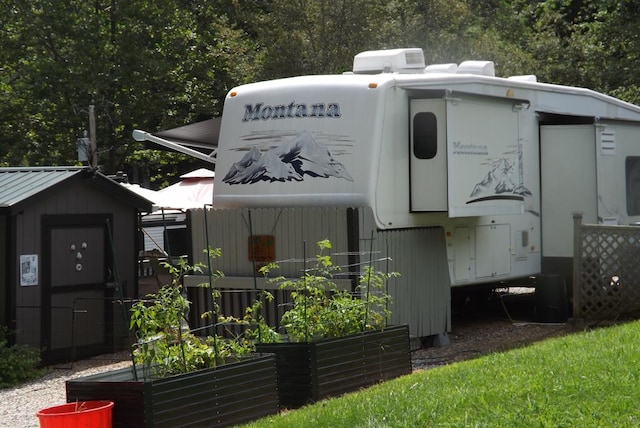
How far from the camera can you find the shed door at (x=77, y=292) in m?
13.3

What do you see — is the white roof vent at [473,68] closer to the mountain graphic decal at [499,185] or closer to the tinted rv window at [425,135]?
the mountain graphic decal at [499,185]

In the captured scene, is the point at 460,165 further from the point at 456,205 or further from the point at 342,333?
the point at 342,333

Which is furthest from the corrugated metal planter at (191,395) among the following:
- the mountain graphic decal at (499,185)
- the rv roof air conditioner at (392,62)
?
the rv roof air conditioner at (392,62)

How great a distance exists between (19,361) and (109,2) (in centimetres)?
1385

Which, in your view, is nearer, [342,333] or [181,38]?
[342,333]

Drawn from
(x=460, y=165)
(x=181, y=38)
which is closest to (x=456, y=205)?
(x=460, y=165)

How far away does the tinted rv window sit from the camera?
12.9 metres

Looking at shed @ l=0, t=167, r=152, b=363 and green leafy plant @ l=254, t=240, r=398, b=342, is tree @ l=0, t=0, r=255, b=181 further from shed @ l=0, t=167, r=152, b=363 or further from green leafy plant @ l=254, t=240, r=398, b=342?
green leafy plant @ l=254, t=240, r=398, b=342

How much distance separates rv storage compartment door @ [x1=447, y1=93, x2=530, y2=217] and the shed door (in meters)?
4.63

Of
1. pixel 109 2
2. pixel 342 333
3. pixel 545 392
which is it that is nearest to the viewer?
pixel 545 392

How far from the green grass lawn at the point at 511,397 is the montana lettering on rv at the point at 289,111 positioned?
413 cm

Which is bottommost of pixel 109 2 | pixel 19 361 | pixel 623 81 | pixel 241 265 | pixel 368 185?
pixel 19 361

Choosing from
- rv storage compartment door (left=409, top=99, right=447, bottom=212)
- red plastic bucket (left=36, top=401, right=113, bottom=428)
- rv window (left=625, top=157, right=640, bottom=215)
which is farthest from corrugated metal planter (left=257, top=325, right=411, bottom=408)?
rv window (left=625, top=157, right=640, bottom=215)

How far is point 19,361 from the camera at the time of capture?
477 inches
